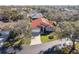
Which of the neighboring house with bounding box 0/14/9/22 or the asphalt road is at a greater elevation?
the neighboring house with bounding box 0/14/9/22

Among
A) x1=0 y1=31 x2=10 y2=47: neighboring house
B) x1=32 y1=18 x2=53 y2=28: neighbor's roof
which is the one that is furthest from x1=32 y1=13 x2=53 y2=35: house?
x1=0 y1=31 x2=10 y2=47: neighboring house

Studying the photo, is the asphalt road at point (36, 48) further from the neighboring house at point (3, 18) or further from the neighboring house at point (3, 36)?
the neighboring house at point (3, 18)

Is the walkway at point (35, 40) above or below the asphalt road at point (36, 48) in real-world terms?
above

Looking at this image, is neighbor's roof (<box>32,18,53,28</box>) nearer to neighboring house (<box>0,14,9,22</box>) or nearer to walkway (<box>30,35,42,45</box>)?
walkway (<box>30,35,42,45</box>)

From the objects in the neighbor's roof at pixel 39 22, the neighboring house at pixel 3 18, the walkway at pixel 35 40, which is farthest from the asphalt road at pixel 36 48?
the neighboring house at pixel 3 18

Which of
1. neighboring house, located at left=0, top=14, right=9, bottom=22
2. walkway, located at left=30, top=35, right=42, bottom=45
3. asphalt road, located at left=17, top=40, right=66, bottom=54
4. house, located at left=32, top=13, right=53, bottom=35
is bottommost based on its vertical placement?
asphalt road, located at left=17, top=40, right=66, bottom=54

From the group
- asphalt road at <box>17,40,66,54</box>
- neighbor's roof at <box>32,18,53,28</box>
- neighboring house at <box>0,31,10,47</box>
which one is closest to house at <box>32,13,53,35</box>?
neighbor's roof at <box>32,18,53,28</box>
